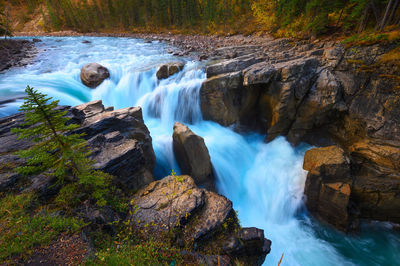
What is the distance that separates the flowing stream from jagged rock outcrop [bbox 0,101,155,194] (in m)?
2.14

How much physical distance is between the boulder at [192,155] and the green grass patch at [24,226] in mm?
5063

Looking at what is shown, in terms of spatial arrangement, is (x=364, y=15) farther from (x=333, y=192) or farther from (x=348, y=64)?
(x=333, y=192)

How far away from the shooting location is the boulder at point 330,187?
8.58 metres

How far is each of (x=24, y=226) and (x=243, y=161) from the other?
1000 cm

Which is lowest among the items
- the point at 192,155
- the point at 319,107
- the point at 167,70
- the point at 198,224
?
the point at 192,155

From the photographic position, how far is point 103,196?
5.03m

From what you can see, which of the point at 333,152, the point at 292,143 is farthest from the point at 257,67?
the point at 333,152

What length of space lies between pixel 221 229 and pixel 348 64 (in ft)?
39.3

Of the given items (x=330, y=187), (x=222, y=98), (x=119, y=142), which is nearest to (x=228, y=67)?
(x=222, y=98)

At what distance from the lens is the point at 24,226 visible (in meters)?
3.77

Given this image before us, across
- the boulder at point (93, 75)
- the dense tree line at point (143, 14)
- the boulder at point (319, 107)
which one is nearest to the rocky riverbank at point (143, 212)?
the boulder at point (93, 75)

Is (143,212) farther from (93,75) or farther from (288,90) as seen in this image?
(93,75)

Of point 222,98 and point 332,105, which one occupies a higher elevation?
point 222,98

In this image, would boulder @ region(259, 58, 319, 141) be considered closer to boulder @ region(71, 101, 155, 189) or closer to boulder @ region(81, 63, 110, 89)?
boulder @ region(71, 101, 155, 189)
